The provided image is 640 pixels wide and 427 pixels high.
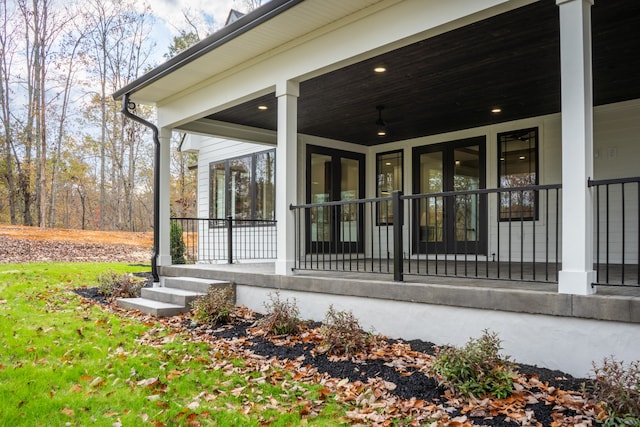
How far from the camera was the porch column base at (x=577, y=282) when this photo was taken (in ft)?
10.8

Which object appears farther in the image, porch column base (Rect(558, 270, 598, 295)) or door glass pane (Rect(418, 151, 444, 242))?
door glass pane (Rect(418, 151, 444, 242))

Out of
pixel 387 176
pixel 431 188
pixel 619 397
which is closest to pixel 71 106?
pixel 387 176

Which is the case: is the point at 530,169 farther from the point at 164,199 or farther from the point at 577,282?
the point at 164,199

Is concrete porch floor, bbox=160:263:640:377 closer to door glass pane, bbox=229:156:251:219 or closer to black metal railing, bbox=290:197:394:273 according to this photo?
black metal railing, bbox=290:197:394:273

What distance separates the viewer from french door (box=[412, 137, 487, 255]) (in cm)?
782

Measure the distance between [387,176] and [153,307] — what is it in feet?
16.9

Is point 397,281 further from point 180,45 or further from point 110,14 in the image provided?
point 110,14

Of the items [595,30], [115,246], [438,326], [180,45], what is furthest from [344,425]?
[180,45]

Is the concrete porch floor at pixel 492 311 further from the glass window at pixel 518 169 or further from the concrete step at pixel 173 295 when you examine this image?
the glass window at pixel 518 169

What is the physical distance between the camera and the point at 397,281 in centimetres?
454

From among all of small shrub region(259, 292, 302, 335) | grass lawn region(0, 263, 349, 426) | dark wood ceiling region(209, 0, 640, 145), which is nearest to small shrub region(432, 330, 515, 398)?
grass lawn region(0, 263, 349, 426)

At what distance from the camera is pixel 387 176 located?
9.28 metres

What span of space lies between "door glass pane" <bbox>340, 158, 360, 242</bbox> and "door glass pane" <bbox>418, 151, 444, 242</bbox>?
52.2 inches

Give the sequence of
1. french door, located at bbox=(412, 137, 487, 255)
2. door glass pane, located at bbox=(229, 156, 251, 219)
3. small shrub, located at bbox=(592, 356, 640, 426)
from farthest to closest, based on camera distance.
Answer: door glass pane, located at bbox=(229, 156, 251, 219)
french door, located at bbox=(412, 137, 487, 255)
small shrub, located at bbox=(592, 356, 640, 426)
